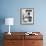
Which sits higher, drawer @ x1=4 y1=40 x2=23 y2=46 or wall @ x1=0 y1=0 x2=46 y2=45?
wall @ x1=0 y1=0 x2=46 y2=45

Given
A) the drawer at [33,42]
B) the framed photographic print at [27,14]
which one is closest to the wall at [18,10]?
the framed photographic print at [27,14]

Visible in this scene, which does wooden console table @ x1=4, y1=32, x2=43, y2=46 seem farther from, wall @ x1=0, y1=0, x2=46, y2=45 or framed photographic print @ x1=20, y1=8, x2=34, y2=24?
framed photographic print @ x1=20, y1=8, x2=34, y2=24

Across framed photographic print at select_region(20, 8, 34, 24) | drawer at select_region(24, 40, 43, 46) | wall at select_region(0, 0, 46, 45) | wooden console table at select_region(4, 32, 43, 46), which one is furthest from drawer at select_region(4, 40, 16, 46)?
framed photographic print at select_region(20, 8, 34, 24)

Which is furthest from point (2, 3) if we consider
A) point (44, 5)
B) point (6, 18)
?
point (44, 5)

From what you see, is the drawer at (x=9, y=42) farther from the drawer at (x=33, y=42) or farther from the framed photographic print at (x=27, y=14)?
the framed photographic print at (x=27, y=14)

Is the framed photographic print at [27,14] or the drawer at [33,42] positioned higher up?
the framed photographic print at [27,14]

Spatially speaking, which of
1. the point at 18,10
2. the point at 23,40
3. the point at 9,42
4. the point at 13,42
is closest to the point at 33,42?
the point at 23,40

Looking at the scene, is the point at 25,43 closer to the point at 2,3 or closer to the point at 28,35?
the point at 28,35

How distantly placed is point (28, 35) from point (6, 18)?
3.12 ft

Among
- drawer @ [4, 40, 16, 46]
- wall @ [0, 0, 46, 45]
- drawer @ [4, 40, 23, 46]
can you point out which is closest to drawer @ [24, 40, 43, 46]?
drawer @ [4, 40, 23, 46]

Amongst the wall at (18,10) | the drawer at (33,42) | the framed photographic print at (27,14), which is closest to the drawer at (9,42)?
the drawer at (33,42)

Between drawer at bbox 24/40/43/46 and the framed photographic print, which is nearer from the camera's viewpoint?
drawer at bbox 24/40/43/46

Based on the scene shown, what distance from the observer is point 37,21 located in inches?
179

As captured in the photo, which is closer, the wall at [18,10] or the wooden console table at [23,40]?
the wooden console table at [23,40]
